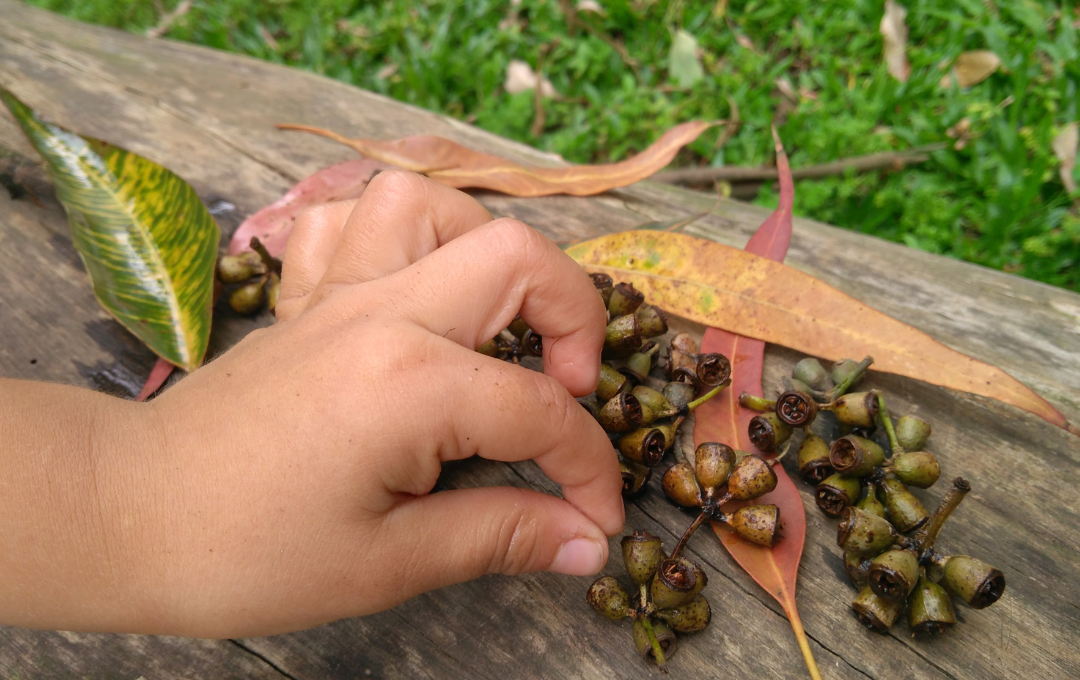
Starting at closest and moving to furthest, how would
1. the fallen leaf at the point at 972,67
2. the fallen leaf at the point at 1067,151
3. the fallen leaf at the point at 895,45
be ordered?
the fallen leaf at the point at 1067,151 < the fallen leaf at the point at 972,67 < the fallen leaf at the point at 895,45

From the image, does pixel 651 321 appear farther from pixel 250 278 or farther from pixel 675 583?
pixel 250 278

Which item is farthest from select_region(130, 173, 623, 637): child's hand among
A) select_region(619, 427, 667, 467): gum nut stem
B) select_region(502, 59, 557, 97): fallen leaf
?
select_region(502, 59, 557, 97): fallen leaf

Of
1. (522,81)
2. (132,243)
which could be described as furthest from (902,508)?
(522,81)

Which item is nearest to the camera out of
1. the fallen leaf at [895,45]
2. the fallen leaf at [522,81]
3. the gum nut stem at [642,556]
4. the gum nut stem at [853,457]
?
the gum nut stem at [642,556]

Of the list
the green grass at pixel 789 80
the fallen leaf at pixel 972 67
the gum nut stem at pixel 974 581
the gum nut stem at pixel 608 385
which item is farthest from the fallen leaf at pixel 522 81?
the gum nut stem at pixel 974 581

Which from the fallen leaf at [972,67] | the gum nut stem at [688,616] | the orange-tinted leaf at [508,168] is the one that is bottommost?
the gum nut stem at [688,616]

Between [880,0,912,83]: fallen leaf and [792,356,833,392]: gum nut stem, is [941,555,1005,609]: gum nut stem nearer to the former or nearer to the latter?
[792,356,833,392]: gum nut stem

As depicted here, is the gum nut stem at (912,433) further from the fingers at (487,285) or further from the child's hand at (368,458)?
the fingers at (487,285)
